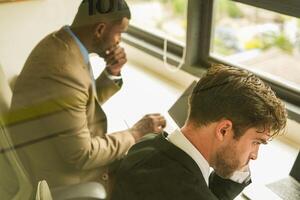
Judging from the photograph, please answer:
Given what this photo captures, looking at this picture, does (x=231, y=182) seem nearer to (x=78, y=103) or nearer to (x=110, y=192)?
(x=110, y=192)

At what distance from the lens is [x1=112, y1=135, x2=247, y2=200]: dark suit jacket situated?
0.96 metres

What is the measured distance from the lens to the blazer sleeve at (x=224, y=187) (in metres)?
1.08

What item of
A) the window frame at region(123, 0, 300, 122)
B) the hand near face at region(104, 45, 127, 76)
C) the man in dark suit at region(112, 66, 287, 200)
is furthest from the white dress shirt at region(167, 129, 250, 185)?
the hand near face at region(104, 45, 127, 76)

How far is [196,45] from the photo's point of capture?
155 cm

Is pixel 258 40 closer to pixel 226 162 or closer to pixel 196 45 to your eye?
pixel 196 45

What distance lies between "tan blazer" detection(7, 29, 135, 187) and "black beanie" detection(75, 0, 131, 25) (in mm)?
93

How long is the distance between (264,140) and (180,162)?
282 mm

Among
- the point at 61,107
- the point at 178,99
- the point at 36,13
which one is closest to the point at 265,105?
the point at 178,99

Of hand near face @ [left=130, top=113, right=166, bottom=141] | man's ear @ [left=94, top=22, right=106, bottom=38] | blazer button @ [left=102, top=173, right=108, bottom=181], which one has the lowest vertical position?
blazer button @ [left=102, top=173, right=108, bottom=181]

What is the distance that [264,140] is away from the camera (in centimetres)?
106

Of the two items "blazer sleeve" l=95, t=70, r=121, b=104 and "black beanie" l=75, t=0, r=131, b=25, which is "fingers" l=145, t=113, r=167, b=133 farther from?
"black beanie" l=75, t=0, r=131, b=25

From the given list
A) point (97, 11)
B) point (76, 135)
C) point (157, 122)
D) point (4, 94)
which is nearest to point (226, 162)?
point (157, 122)

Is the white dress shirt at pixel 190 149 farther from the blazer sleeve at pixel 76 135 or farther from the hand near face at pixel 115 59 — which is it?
the hand near face at pixel 115 59

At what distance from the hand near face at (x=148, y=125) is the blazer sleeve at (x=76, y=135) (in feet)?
0.10
